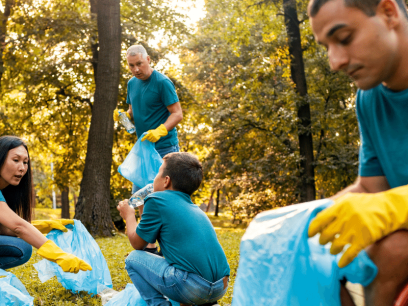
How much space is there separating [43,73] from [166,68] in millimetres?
3602

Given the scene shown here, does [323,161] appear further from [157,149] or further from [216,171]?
[157,149]

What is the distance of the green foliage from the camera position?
449 inches

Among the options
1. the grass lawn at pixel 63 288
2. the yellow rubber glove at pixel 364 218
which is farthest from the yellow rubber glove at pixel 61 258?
the yellow rubber glove at pixel 364 218

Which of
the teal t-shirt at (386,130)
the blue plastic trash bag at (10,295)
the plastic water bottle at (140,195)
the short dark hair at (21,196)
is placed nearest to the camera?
the teal t-shirt at (386,130)

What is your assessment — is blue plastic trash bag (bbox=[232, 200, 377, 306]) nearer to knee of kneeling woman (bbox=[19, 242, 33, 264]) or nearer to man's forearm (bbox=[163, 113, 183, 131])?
knee of kneeling woman (bbox=[19, 242, 33, 264])

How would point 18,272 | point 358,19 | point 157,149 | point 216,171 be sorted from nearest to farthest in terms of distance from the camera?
point 358,19 < point 157,149 < point 18,272 < point 216,171

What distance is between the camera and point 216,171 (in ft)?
51.1

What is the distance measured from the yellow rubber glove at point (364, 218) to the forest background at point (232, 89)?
9.47 meters

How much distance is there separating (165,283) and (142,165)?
1.73 meters

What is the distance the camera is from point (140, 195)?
3.92 meters

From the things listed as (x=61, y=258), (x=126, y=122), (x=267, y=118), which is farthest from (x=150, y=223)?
(x=267, y=118)

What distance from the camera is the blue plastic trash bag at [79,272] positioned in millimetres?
3359

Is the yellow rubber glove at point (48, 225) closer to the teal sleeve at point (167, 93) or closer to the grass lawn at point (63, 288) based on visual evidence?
the grass lawn at point (63, 288)

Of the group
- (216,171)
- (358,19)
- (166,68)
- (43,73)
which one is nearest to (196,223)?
(358,19)
